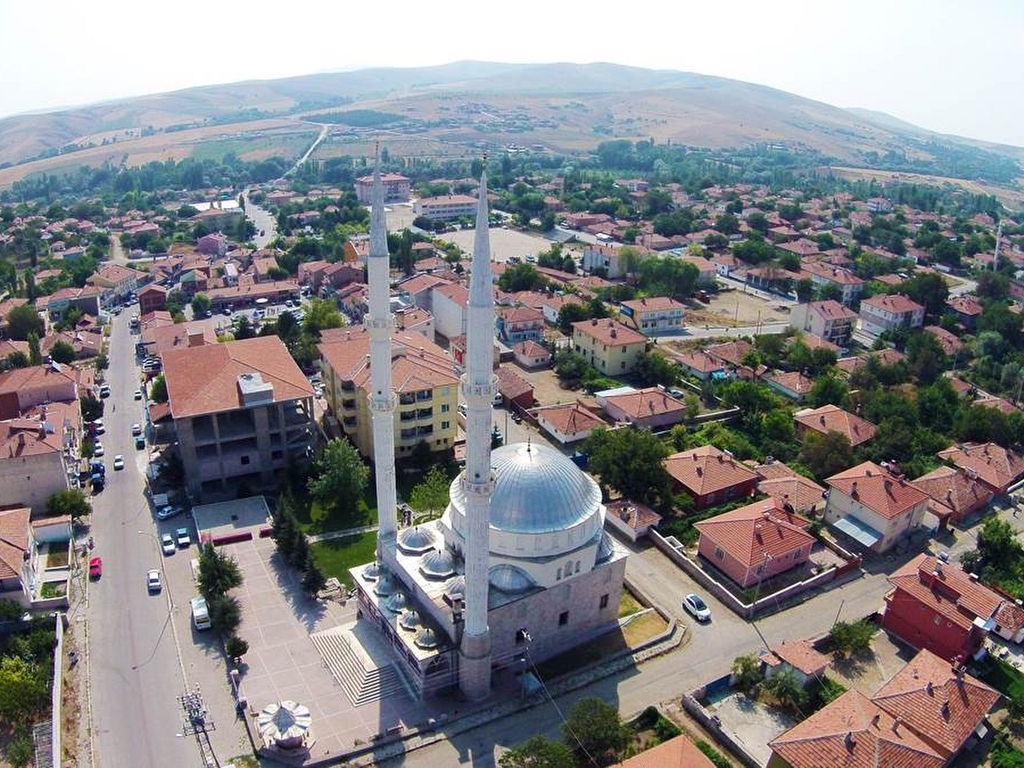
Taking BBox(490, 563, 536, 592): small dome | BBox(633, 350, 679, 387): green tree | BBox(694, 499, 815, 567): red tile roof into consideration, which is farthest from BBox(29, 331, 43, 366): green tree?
BBox(694, 499, 815, 567): red tile roof

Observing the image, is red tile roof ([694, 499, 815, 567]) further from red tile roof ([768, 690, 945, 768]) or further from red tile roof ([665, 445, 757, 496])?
red tile roof ([768, 690, 945, 768])

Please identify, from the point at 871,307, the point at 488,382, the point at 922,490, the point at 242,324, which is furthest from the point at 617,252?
the point at 488,382

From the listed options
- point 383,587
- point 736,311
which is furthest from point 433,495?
point 736,311

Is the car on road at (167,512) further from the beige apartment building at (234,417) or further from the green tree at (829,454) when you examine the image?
the green tree at (829,454)

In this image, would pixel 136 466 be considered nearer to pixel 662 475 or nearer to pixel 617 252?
pixel 662 475

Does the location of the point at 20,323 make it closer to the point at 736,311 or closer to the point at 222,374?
the point at 222,374

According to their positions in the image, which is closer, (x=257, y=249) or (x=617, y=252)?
(x=617, y=252)
